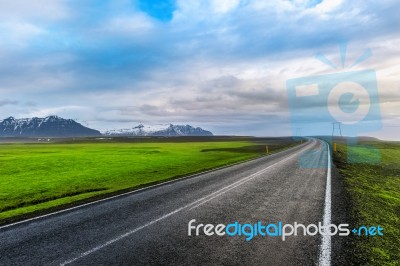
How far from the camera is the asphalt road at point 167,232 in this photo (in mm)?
6609

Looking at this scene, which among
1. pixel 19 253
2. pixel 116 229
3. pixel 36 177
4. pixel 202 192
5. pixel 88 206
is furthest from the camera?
pixel 36 177

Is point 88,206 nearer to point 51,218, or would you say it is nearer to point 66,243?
point 51,218

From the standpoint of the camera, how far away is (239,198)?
12586 mm

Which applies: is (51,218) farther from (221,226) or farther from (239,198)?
(239,198)

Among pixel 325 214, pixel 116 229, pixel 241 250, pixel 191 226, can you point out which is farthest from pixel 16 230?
pixel 325 214

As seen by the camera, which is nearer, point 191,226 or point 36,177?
point 191,226

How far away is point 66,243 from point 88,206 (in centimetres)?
452

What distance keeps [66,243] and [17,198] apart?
994 centimetres

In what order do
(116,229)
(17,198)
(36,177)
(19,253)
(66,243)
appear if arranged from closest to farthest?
(19,253) < (66,243) < (116,229) < (17,198) < (36,177)

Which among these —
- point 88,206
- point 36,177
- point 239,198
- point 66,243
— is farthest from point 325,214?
point 36,177

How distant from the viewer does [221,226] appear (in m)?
8.88

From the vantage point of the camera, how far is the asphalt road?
21.7 ft

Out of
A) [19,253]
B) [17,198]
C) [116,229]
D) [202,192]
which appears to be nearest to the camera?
[19,253]

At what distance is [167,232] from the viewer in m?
8.30
